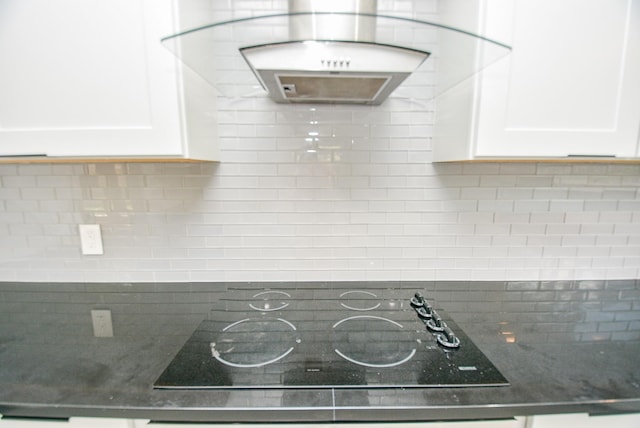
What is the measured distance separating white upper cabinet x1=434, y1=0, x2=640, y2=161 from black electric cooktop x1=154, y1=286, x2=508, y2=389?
63 cm

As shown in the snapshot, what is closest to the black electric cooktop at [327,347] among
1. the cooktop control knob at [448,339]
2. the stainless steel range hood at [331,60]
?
the cooktop control knob at [448,339]

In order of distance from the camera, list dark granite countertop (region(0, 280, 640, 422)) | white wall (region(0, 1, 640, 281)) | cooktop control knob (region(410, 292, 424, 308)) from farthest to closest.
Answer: white wall (region(0, 1, 640, 281))
cooktop control knob (region(410, 292, 424, 308))
dark granite countertop (region(0, 280, 640, 422))

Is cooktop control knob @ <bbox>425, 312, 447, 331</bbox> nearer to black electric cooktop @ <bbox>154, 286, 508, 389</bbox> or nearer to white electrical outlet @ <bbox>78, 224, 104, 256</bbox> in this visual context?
black electric cooktop @ <bbox>154, 286, 508, 389</bbox>

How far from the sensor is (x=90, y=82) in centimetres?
Result: 92

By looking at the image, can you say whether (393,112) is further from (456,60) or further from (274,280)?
(274,280)

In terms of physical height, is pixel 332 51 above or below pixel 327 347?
above

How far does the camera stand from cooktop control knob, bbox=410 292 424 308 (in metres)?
1.12

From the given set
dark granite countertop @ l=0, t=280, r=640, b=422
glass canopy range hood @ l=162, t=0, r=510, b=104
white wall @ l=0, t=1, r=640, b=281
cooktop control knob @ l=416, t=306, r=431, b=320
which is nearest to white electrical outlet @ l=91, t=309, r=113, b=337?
dark granite countertop @ l=0, t=280, r=640, b=422

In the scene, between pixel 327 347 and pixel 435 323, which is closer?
pixel 327 347

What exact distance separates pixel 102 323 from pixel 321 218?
922 millimetres

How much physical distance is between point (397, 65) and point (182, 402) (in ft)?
3.33

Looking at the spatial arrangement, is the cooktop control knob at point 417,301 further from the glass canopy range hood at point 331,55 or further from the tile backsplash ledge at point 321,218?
the glass canopy range hood at point 331,55

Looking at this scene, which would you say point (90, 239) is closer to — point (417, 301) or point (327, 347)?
point (327, 347)

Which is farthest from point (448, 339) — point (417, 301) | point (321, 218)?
point (321, 218)
